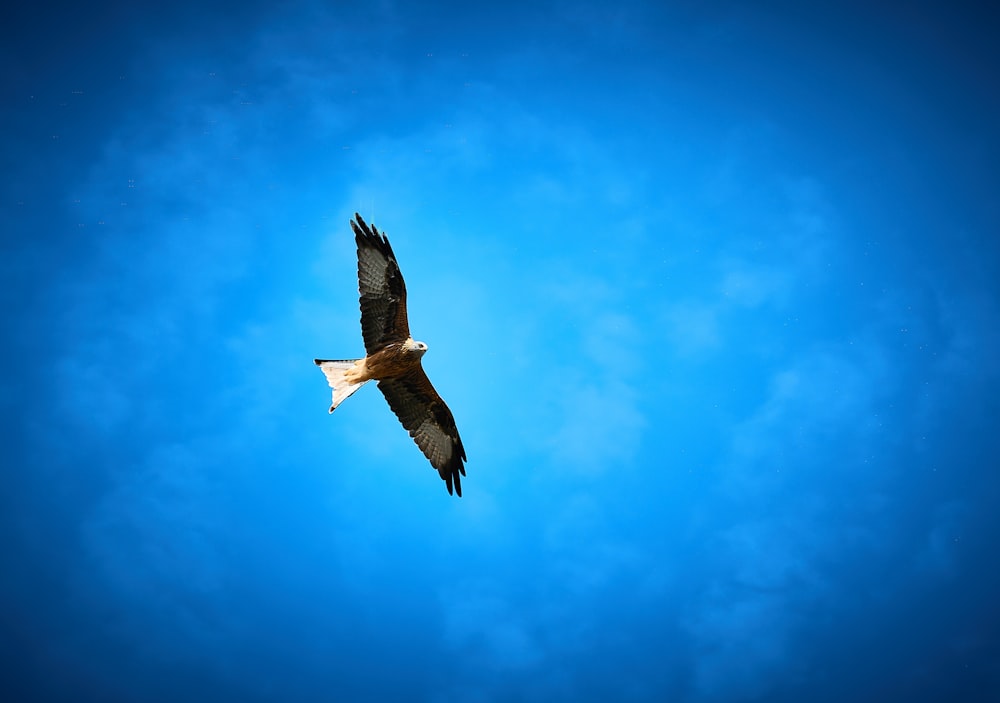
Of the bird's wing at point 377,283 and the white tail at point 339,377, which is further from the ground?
the bird's wing at point 377,283

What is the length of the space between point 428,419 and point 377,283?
75.9 inches

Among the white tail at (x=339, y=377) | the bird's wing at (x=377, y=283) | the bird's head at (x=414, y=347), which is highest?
the bird's wing at (x=377, y=283)

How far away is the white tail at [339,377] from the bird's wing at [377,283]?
43 cm

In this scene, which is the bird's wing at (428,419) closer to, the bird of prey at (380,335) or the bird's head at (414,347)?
the bird of prey at (380,335)

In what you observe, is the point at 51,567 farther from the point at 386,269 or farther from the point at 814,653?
the point at 814,653

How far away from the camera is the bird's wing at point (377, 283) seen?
7.32 m

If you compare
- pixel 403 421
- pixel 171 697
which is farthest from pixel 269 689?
pixel 403 421

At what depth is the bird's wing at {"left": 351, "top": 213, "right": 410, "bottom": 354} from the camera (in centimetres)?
732

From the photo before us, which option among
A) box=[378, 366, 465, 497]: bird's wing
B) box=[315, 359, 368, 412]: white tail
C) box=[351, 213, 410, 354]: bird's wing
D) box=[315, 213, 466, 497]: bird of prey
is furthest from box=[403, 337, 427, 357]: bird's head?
box=[315, 359, 368, 412]: white tail

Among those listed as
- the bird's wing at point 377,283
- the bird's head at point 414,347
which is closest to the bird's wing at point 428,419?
Result: the bird's head at point 414,347

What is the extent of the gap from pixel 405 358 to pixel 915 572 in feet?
47.7

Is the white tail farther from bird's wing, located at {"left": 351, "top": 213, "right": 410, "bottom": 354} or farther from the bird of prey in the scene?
bird's wing, located at {"left": 351, "top": 213, "right": 410, "bottom": 354}

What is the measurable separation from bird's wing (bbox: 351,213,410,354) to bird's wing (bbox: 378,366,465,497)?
0.80 metres

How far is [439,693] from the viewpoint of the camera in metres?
16.0
